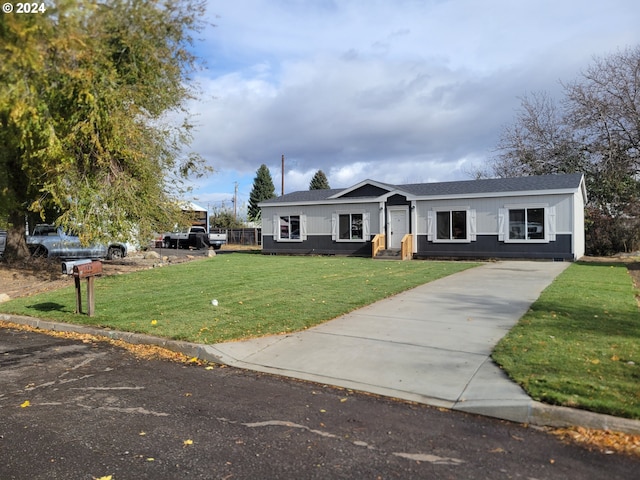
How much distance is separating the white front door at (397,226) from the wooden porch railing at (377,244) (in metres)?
0.45

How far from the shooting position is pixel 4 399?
484cm

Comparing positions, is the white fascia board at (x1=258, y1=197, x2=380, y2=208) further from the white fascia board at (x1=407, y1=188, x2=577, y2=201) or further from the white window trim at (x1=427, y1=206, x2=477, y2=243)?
the white window trim at (x1=427, y1=206, x2=477, y2=243)

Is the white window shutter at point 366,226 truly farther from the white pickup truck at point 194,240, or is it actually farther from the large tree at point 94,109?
the white pickup truck at point 194,240

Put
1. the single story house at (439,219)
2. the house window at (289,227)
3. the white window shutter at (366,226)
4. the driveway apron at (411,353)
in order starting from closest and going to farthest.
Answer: the driveway apron at (411,353) < the single story house at (439,219) < the white window shutter at (366,226) < the house window at (289,227)

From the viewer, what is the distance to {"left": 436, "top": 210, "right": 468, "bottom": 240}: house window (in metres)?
23.0

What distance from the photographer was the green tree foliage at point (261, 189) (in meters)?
68.8

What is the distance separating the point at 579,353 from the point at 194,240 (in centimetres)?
3365

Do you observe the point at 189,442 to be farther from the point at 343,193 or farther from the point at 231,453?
the point at 343,193

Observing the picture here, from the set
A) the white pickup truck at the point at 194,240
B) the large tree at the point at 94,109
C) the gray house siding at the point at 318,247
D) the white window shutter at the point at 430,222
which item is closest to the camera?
the large tree at the point at 94,109

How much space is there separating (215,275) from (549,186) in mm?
15134

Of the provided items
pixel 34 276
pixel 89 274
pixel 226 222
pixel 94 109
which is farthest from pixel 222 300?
pixel 226 222

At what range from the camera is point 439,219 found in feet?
77.3

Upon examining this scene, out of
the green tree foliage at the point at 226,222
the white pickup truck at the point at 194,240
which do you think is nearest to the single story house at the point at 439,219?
the white pickup truck at the point at 194,240

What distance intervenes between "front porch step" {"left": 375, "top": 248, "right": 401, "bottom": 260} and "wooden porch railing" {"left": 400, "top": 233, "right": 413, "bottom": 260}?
1.03 feet
